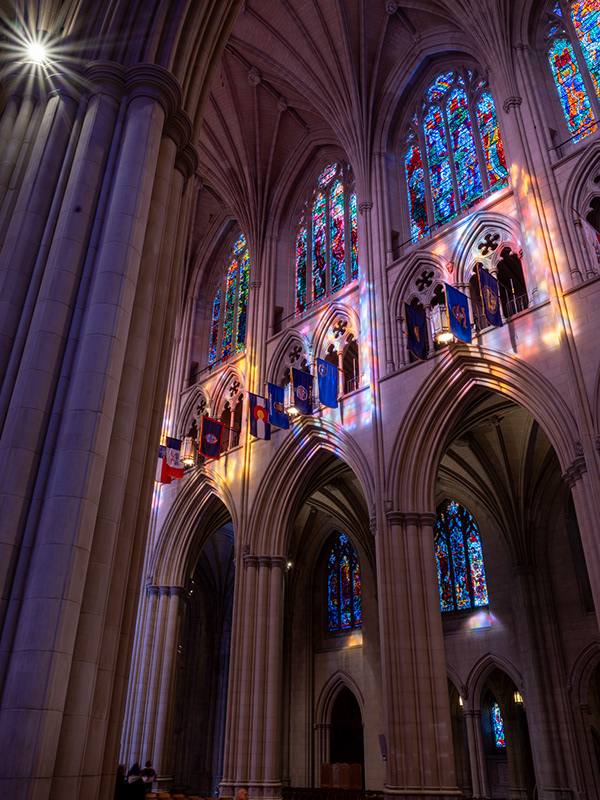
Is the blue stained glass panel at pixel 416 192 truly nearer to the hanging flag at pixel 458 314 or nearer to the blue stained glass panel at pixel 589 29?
the hanging flag at pixel 458 314

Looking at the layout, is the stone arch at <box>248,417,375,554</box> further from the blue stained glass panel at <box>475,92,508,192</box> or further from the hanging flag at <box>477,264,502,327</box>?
the blue stained glass panel at <box>475,92,508,192</box>

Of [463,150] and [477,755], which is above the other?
[463,150]

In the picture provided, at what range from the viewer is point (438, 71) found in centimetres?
1845

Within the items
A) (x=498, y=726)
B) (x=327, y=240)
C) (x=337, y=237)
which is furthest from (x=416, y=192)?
(x=498, y=726)

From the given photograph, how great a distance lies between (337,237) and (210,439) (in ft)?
22.9

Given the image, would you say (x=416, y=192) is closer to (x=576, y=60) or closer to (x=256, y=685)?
(x=576, y=60)

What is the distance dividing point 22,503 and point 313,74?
16.8 m

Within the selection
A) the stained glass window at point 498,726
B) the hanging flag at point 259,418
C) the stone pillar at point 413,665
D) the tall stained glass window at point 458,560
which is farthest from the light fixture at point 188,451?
the stained glass window at point 498,726

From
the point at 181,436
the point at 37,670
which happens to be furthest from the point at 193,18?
the point at 181,436

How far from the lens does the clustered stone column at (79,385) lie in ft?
17.4

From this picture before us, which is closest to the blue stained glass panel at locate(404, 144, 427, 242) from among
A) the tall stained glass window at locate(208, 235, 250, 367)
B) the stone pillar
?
the tall stained glass window at locate(208, 235, 250, 367)

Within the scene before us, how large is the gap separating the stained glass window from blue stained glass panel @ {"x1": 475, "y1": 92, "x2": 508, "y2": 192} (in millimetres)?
14909

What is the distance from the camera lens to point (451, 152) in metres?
17.2

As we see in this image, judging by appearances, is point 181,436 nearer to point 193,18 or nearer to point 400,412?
point 400,412
